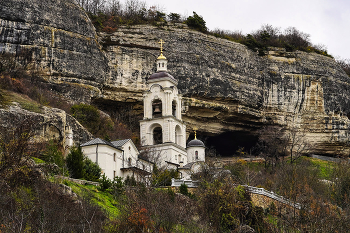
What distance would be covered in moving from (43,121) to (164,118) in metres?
16.4

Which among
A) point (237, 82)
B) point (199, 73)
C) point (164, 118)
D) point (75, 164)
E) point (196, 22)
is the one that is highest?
point (196, 22)

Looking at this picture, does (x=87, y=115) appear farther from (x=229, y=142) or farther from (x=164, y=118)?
(x=229, y=142)

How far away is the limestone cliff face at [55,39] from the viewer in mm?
55375

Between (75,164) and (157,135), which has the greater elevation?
(157,135)

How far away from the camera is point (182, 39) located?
66.1m

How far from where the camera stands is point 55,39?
57375 mm

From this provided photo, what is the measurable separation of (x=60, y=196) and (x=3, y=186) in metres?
3.01

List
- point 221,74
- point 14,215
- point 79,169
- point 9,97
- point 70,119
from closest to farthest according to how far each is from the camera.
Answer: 1. point 14,215
2. point 79,169
3. point 9,97
4. point 70,119
5. point 221,74

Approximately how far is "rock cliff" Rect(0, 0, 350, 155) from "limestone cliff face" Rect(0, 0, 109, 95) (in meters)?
0.08

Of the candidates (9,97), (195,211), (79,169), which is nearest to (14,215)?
(195,211)

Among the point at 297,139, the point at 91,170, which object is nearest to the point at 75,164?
the point at 91,170

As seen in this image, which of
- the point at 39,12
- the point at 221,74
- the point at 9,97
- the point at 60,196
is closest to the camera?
the point at 60,196

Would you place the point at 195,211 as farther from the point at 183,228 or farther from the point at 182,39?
the point at 182,39

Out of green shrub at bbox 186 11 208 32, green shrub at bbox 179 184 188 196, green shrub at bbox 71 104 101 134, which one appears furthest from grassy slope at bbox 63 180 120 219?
green shrub at bbox 186 11 208 32
